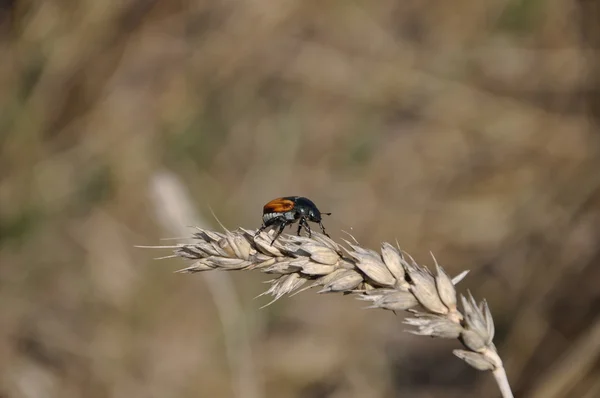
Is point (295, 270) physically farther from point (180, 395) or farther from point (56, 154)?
point (56, 154)

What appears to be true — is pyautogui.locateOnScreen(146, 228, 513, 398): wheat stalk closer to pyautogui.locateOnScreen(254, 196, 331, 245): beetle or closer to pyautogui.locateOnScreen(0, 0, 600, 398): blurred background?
pyautogui.locateOnScreen(254, 196, 331, 245): beetle

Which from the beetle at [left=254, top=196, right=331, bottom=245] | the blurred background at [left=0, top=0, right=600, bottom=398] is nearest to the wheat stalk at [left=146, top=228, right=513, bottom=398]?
the beetle at [left=254, top=196, right=331, bottom=245]

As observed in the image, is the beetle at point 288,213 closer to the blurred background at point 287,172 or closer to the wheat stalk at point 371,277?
the wheat stalk at point 371,277

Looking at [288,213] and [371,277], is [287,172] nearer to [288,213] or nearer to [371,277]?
[288,213]

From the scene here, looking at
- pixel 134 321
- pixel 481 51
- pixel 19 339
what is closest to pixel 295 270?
pixel 134 321

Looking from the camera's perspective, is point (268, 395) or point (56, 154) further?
point (56, 154)

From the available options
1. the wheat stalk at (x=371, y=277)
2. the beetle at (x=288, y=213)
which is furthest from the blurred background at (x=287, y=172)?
the wheat stalk at (x=371, y=277)
